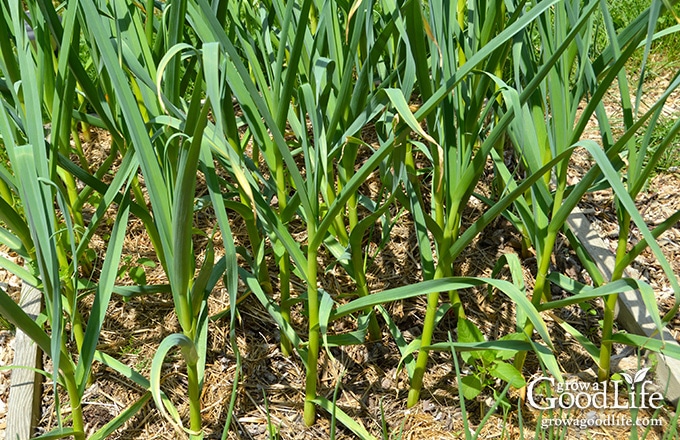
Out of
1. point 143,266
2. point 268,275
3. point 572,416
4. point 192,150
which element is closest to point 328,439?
point 268,275

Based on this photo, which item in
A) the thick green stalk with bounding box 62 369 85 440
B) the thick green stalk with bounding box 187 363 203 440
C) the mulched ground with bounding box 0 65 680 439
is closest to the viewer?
the thick green stalk with bounding box 62 369 85 440

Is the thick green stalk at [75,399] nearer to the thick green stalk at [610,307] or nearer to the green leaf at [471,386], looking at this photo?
the green leaf at [471,386]

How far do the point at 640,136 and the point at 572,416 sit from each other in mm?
1171

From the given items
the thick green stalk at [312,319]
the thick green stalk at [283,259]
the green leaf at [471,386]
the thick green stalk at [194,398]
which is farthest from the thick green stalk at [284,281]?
the green leaf at [471,386]

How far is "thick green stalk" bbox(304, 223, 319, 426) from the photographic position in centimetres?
141

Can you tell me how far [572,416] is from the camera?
168cm

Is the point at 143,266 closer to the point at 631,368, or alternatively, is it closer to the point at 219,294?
the point at 219,294

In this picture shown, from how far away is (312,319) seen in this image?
146cm

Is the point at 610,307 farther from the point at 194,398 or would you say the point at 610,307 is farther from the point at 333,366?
the point at 194,398

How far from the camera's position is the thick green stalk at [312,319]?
1.41m

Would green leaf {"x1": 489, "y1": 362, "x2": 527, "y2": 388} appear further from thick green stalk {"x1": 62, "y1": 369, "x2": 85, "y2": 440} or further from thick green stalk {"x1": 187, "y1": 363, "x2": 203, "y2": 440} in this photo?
thick green stalk {"x1": 62, "y1": 369, "x2": 85, "y2": 440}

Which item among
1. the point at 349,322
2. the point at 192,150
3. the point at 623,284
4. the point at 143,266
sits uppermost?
the point at 192,150

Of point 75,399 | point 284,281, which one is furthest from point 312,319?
point 75,399
